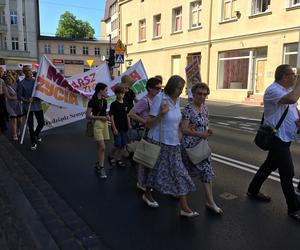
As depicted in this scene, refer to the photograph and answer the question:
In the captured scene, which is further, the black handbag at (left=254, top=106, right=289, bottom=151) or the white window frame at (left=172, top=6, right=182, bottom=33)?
the white window frame at (left=172, top=6, right=182, bottom=33)

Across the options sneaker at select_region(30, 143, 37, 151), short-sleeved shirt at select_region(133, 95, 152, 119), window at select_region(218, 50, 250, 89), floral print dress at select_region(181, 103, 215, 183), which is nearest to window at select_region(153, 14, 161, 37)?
window at select_region(218, 50, 250, 89)

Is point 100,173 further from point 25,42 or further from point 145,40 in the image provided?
point 25,42

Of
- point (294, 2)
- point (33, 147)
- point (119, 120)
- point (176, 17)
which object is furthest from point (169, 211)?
point (176, 17)

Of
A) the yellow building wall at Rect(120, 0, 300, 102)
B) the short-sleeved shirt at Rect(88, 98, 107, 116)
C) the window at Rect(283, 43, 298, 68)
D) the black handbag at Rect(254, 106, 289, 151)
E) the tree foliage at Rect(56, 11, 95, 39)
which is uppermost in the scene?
the tree foliage at Rect(56, 11, 95, 39)

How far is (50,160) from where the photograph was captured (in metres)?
6.60

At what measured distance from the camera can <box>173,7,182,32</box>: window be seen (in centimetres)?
2650

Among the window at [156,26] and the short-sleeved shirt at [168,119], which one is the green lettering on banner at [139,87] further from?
the window at [156,26]

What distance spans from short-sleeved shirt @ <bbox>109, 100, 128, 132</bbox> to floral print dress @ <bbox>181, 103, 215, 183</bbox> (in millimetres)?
2028

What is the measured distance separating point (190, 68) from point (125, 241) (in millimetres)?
6986

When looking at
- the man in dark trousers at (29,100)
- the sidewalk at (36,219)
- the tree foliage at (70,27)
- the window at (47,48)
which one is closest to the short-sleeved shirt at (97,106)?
the sidewalk at (36,219)

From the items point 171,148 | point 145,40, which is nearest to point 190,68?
point 171,148

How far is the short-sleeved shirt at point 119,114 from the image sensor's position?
5.86m

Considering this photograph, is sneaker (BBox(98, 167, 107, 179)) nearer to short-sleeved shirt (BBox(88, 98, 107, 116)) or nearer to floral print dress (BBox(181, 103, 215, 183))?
short-sleeved shirt (BBox(88, 98, 107, 116))

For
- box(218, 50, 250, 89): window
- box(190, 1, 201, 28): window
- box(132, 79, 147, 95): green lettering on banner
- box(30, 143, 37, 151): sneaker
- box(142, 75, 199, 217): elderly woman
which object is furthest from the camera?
box(190, 1, 201, 28): window
